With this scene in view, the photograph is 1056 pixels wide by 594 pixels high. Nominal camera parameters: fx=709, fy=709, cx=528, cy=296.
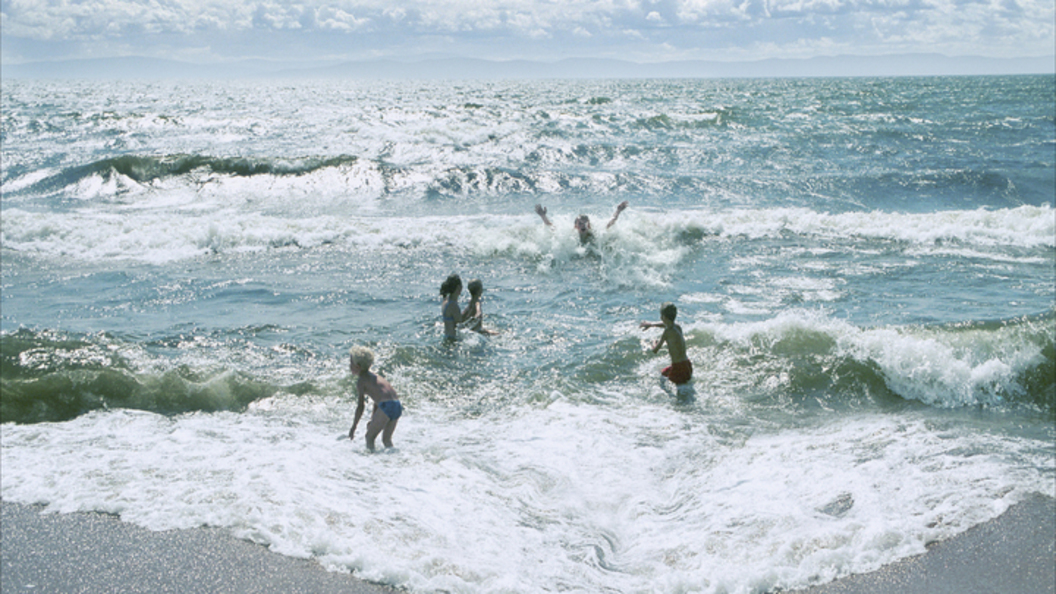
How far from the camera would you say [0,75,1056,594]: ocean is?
547cm

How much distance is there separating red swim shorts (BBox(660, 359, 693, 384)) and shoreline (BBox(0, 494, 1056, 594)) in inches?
138

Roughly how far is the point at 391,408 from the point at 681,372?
3.54 meters

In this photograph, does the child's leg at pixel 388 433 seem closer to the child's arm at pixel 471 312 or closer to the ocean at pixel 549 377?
the ocean at pixel 549 377

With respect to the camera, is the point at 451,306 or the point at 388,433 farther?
the point at 451,306

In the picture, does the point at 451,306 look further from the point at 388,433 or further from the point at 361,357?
the point at 361,357

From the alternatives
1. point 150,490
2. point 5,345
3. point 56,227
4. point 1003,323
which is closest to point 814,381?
point 1003,323

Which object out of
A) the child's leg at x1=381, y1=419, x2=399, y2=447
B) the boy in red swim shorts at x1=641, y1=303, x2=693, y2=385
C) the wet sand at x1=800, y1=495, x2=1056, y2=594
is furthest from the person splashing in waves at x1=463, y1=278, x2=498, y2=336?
the wet sand at x1=800, y1=495, x2=1056, y2=594

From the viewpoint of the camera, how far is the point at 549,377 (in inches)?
348

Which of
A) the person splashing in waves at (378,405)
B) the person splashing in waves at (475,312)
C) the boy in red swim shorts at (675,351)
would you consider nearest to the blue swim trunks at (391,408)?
the person splashing in waves at (378,405)

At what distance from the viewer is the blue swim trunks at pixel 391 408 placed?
6.77 meters

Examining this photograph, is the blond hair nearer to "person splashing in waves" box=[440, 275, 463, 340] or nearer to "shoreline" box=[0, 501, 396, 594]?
"shoreline" box=[0, 501, 396, 594]

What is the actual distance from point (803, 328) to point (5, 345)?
430 inches

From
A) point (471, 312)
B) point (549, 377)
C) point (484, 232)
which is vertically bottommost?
point (549, 377)

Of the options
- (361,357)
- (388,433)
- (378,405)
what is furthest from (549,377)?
(361,357)
